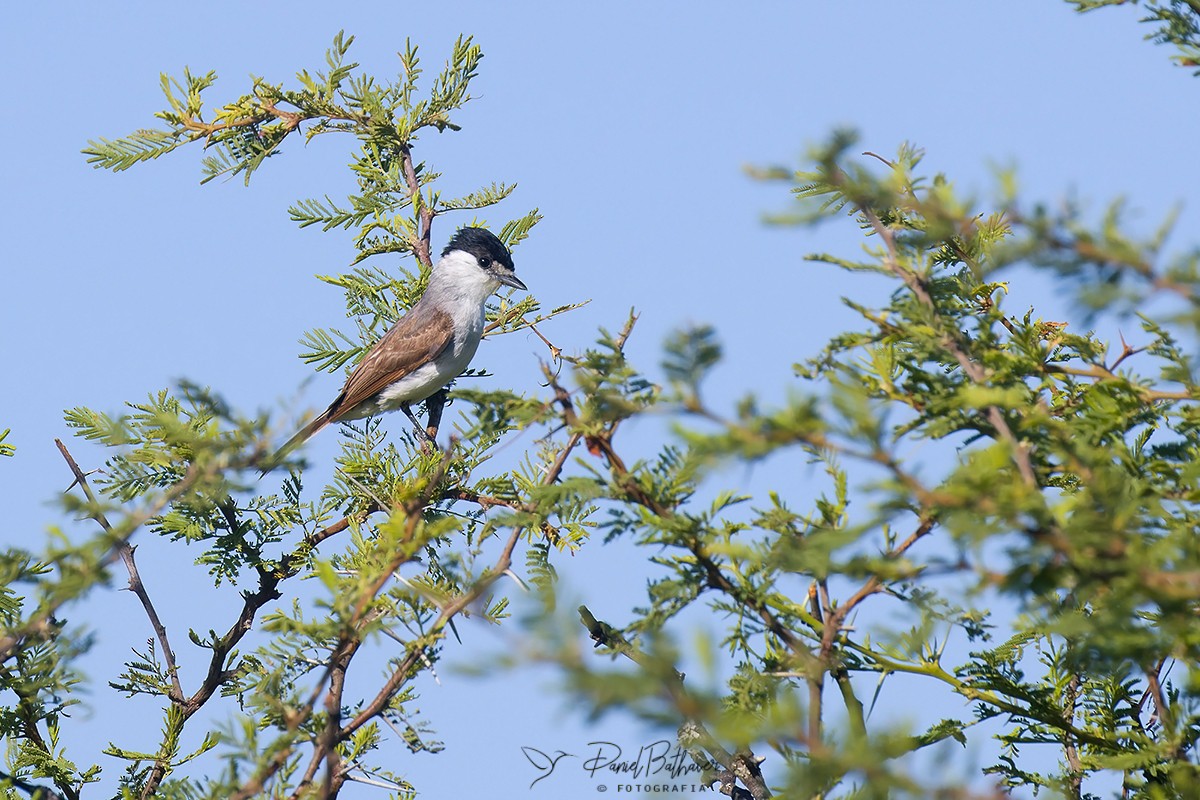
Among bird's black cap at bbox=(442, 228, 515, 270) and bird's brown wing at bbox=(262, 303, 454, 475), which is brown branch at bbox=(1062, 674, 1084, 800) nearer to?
bird's brown wing at bbox=(262, 303, 454, 475)

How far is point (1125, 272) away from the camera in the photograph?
230cm

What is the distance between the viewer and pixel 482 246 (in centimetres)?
873

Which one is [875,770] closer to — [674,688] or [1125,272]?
[674,688]

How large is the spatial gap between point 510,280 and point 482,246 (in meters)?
0.32

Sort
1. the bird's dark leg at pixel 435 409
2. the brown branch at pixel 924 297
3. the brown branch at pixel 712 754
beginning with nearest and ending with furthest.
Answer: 1. the brown branch at pixel 712 754
2. the brown branch at pixel 924 297
3. the bird's dark leg at pixel 435 409

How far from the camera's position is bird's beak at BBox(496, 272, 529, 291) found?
865 centimetres

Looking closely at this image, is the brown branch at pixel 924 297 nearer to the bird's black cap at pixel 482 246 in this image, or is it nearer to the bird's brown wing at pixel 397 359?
the bird's brown wing at pixel 397 359

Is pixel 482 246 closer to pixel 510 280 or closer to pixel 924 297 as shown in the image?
pixel 510 280

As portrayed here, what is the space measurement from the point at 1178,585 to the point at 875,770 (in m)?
0.59

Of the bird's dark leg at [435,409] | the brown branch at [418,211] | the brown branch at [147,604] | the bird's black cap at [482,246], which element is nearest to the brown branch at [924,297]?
the brown branch at [147,604]

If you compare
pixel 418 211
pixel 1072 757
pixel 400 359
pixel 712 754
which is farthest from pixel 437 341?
pixel 712 754

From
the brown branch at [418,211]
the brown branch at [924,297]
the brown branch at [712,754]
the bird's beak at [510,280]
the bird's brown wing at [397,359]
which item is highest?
the bird's beak at [510,280]

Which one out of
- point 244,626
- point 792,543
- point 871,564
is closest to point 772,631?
point 792,543

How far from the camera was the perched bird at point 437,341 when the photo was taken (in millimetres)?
7832
